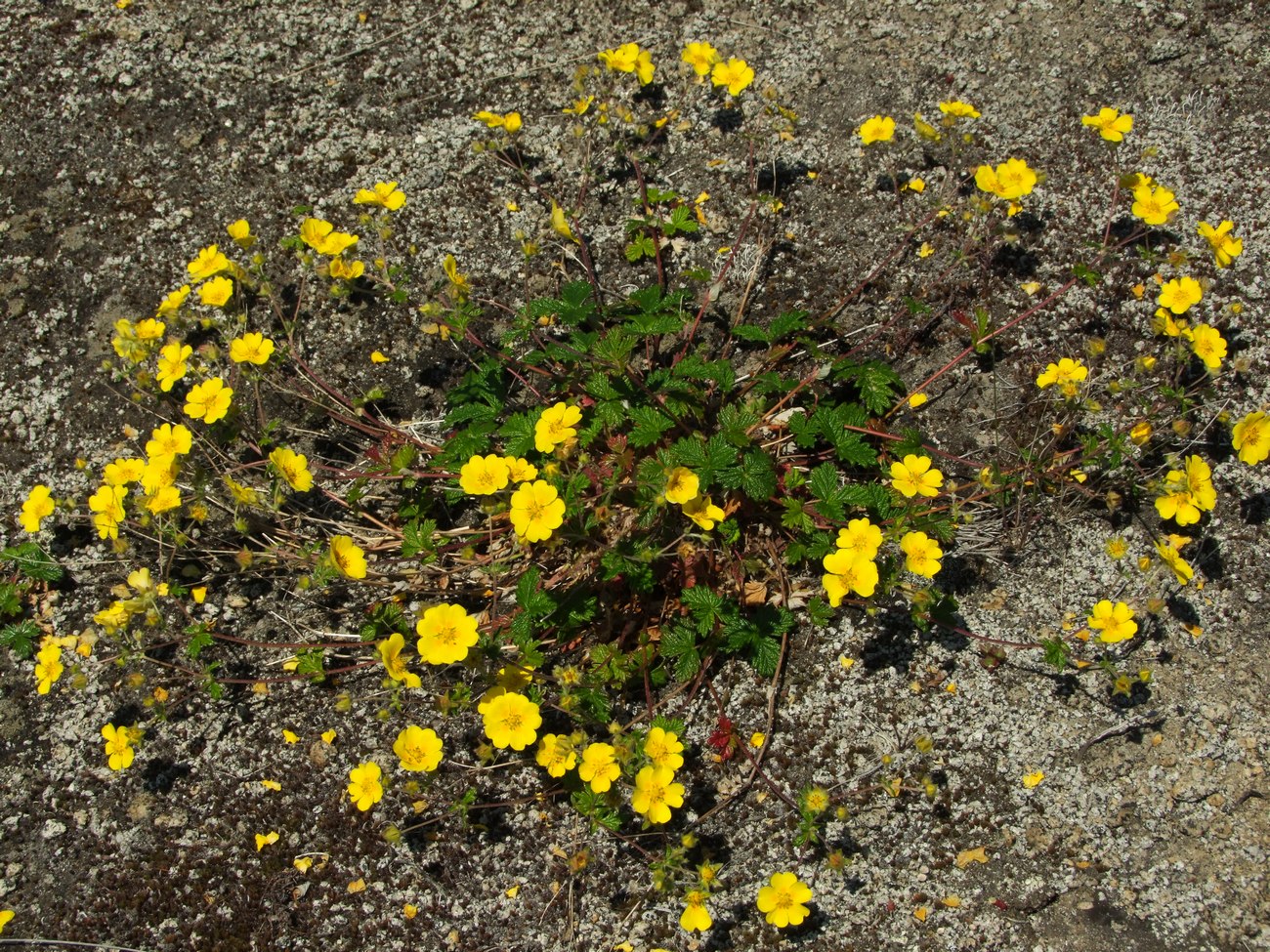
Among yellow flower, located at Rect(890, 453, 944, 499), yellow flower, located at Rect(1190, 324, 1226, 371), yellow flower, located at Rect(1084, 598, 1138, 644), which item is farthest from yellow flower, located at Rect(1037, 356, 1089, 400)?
yellow flower, located at Rect(1084, 598, 1138, 644)

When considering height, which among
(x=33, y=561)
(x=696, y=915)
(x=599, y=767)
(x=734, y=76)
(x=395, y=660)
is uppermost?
(x=734, y=76)

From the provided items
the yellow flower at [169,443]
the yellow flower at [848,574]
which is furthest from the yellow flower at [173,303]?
the yellow flower at [848,574]

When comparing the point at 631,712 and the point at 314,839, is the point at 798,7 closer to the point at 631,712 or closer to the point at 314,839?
the point at 631,712

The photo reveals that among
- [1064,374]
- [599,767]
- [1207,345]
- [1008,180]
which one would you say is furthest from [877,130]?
[599,767]

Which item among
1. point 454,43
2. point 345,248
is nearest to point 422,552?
point 345,248

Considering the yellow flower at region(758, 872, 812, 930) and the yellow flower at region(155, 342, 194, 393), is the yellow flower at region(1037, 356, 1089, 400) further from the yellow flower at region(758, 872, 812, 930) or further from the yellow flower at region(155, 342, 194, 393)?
the yellow flower at region(155, 342, 194, 393)

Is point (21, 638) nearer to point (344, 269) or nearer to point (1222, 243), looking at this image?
point (344, 269)
